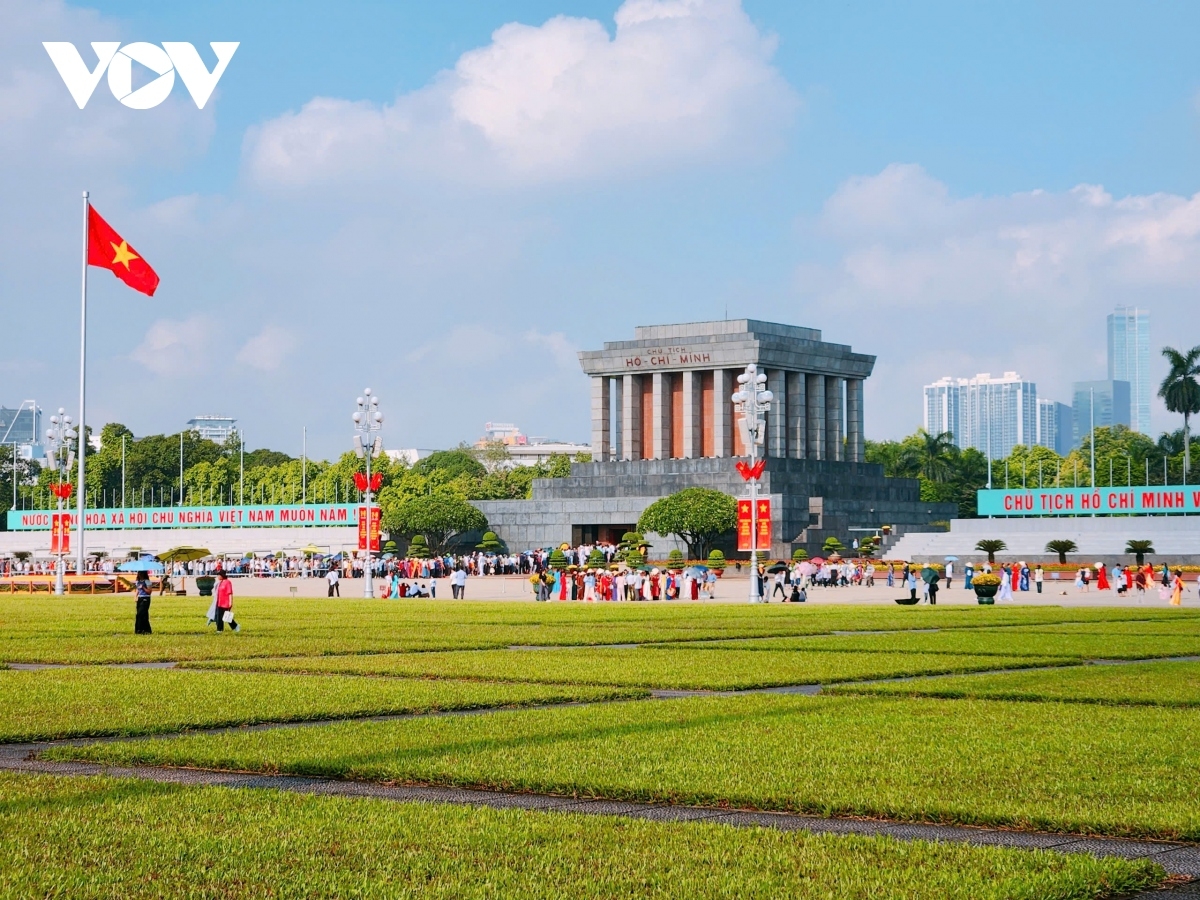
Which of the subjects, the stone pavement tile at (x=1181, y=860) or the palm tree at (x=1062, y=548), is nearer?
the stone pavement tile at (x=1181, y=860)

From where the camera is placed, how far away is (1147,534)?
8138 centimetres

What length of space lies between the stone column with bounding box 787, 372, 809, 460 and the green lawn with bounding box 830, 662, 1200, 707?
267 feet

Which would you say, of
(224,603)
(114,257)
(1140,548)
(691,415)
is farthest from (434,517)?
(224,603)

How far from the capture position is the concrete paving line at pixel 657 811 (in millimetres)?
8336

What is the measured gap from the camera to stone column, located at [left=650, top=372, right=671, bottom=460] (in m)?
102

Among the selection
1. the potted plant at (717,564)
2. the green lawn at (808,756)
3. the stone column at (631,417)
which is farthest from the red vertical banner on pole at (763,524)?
the stone column at (631,417)

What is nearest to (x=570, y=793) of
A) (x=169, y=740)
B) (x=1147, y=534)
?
(x=169, y=740)

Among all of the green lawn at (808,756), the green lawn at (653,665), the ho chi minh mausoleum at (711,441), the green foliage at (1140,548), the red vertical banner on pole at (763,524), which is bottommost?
the green lawn at (653,665)

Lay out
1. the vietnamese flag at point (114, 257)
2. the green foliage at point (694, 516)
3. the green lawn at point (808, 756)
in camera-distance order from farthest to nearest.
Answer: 1. the green foliage at point (694, 516)
2. the vietnamese flag at point (114, 257)
3. the green lawn at point (808, 756)

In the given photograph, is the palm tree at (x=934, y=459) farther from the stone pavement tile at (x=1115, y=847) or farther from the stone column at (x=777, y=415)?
the stone pavement tile at (x=1115, y=847)

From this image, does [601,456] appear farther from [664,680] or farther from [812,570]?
[664,680]

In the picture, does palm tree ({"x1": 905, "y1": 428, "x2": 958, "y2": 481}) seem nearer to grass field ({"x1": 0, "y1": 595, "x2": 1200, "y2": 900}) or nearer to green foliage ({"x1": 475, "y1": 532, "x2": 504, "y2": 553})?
green foliage ({"x1": 475, "y1": 532, "x2": 504, "y2": 553})

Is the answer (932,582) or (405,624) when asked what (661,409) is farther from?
(405,624)

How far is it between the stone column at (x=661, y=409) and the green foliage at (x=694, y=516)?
15890 mm
